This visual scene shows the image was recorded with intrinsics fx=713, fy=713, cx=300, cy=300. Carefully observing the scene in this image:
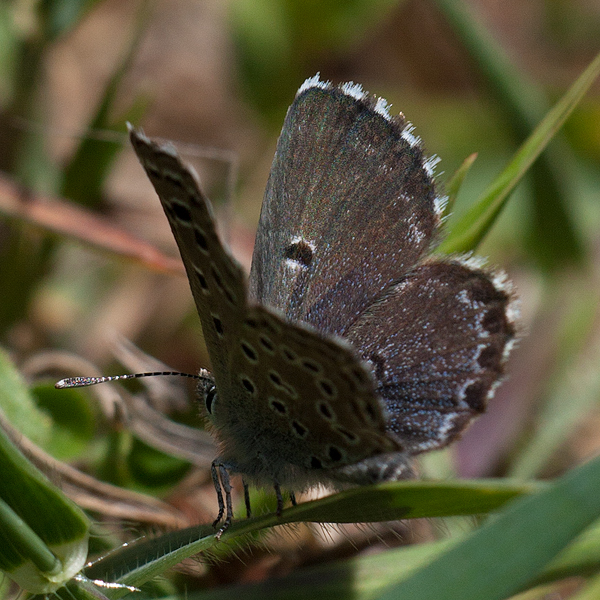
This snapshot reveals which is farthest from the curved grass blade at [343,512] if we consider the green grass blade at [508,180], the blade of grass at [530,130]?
the blade of grass at [530,130]

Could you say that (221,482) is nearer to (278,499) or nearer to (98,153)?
(278,499)

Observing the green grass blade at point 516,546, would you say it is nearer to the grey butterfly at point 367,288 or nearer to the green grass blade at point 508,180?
the grey butterfly at point 367,288

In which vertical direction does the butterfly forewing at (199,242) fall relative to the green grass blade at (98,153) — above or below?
below

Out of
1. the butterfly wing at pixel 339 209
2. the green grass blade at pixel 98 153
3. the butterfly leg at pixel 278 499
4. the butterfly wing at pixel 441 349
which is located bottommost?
the butterfly leg at pixel 278 499

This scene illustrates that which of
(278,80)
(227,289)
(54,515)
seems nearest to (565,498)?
(227,289)

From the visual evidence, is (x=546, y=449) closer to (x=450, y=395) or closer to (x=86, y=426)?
(x=450, y=395)

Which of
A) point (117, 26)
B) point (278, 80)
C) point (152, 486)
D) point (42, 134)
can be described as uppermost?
point (117, 26)

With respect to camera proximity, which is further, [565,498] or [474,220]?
[474,220]

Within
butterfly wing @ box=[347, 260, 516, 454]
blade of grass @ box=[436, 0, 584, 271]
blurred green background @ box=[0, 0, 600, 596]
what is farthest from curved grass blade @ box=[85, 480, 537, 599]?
blade of grass @ box=[436, 0, 584, 271]

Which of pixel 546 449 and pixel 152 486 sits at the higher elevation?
pixel 546 449
